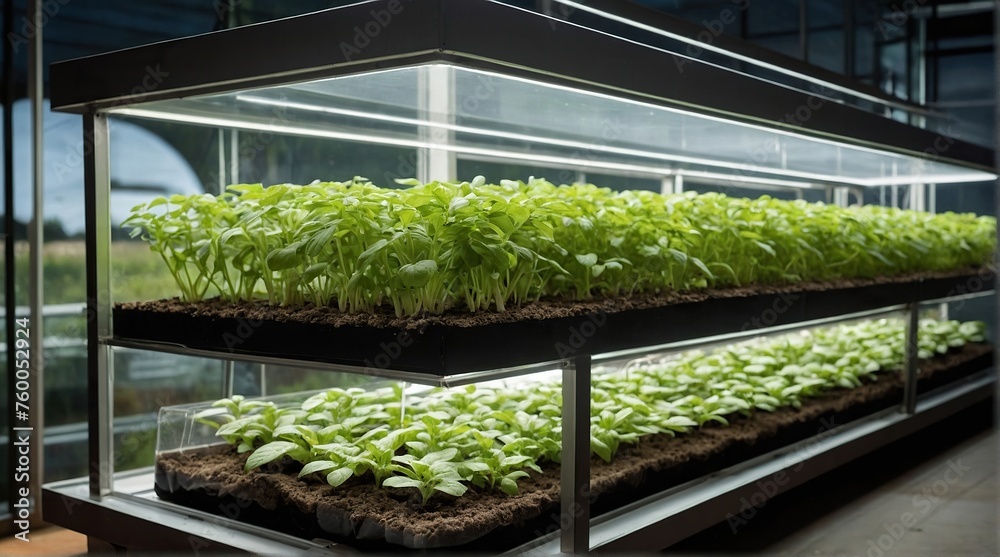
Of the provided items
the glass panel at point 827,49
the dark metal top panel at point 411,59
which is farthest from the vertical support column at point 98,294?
the glass panel at point 827,49

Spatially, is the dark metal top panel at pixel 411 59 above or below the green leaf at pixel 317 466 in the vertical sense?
above

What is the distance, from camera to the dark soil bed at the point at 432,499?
2.19 meters

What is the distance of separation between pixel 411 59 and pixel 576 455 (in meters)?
1.10

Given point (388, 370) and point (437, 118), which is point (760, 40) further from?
point (388, 370)

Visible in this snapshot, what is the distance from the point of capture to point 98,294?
2.82m

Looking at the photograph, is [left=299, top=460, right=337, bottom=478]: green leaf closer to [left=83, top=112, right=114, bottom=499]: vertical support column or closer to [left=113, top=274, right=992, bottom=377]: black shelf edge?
[left=113, top=274, right=992, bottom=377]: black shelf edge

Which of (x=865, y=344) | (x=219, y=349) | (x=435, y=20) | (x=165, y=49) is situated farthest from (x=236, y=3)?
(x=865, y=344)

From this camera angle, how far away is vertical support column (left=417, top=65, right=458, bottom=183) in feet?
6.82

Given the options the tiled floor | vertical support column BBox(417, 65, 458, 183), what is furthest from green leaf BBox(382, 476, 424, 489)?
the tiled floor

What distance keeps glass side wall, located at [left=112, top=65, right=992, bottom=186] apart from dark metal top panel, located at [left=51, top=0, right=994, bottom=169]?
0.09m

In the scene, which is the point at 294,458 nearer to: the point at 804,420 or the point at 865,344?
the point at 804,420

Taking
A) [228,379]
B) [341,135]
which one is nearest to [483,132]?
[341,135]

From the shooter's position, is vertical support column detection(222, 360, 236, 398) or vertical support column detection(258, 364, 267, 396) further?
vertical support column detection(258, 364, 267, 396)

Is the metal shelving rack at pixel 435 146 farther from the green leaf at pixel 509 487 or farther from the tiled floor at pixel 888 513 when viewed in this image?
the tiled floor at pixel 888 513
